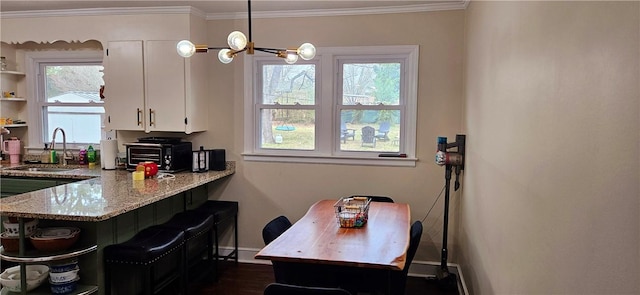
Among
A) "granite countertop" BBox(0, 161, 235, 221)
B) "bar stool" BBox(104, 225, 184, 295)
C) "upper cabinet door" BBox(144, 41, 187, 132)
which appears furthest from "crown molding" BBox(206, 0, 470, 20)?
"bar stool" BBox(104, 225, 184, 295)

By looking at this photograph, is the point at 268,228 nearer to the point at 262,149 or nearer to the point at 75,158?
the point at 262,149

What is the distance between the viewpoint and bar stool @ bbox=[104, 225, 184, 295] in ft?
8.86

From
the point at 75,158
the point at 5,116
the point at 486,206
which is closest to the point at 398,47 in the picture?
the point at 486,206

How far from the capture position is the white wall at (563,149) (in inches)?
36.9

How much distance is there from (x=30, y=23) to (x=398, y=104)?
3637 mm

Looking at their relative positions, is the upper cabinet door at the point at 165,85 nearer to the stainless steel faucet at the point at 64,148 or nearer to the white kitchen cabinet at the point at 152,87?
the white kitchen cabinet at the point at 152,87

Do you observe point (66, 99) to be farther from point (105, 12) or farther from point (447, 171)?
point (447, 171)

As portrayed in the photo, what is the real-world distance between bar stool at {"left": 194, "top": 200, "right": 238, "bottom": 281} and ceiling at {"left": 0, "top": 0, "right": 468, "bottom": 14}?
71.5 inches

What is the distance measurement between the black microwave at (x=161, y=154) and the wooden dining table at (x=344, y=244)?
1554mm

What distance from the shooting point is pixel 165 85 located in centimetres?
397

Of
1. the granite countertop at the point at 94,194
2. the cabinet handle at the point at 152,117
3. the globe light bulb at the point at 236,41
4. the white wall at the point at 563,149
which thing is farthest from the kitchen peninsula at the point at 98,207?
the white wall at the point at 563,149

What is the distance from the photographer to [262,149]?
4242mm

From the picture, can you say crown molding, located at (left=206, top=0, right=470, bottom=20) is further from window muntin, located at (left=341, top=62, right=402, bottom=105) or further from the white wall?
the white wall

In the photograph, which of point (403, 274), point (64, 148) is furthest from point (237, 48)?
point (64, 148)
